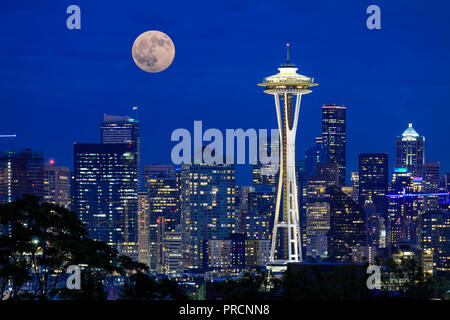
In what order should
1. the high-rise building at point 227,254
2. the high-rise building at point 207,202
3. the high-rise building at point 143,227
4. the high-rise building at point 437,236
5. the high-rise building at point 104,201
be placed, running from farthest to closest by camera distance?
1. the high-rise building at point 104,201
2. the high-rise building at point 143,227
3. the high-rise building at point 207,202
4. the high-rise building at point 227,254
5. the high-rise building at point 437,236

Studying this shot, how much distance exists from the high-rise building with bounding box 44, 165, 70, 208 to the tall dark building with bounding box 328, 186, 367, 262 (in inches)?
2087

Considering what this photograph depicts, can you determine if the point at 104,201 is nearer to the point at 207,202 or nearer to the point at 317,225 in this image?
the point at 207,202

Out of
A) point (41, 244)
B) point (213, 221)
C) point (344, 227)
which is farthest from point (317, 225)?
point (41, 244)

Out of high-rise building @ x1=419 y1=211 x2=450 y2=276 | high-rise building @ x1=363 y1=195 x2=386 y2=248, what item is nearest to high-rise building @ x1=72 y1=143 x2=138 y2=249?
high-rise building @ x1=363 y1=195 x2=386 y2=248

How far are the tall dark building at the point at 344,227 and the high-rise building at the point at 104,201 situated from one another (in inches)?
1601

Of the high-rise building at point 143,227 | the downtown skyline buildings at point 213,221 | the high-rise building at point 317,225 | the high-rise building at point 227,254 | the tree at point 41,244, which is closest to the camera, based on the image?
the tree at point 41,244

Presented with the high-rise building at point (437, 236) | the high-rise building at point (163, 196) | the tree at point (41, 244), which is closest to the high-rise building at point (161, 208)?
the high-rise building at point (163, 196)

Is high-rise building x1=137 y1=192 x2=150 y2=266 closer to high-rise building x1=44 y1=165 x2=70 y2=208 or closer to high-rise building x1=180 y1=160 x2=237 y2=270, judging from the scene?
high-rise building x1=180 y1=160 x2=237 y2=270

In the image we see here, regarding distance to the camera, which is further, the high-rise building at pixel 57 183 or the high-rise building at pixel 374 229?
the high-rise building at pixel 57 183

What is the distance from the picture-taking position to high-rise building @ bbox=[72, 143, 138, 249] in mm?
185250

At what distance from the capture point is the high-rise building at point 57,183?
179375 millimetres

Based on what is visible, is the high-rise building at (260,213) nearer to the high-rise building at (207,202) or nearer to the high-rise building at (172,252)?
the high-rise building at (207,202)
